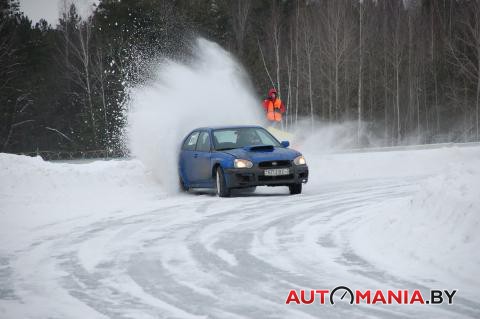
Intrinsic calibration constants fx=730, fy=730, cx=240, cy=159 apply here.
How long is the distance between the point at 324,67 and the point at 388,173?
1434 inches

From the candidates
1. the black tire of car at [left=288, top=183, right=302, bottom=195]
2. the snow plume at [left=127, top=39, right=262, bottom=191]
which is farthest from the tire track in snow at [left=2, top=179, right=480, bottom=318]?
the snow plume at [left=127, top=39, right=262, bottom=191]

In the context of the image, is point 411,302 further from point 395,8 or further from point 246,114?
point 395,8

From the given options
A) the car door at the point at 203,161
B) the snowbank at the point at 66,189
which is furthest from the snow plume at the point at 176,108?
the car door at the point at 203,161

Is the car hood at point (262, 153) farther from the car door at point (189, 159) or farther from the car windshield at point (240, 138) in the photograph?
the car door at point (189, 159)

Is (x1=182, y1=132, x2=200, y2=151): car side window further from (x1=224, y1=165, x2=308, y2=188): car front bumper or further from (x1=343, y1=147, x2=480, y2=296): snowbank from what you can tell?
(x1=343, y1=147, x2=480, y2=296): snowbank

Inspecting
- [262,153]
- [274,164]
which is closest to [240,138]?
[262,153]

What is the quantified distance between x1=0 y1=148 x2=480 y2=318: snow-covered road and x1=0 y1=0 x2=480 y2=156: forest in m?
34.1

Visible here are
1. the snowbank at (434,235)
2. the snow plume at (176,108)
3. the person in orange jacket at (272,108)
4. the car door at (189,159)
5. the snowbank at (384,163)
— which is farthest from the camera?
the person in orange jacket at (272,108)

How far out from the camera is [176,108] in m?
20.5

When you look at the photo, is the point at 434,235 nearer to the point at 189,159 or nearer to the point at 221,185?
the point at 221,185

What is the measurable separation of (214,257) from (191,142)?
920cm

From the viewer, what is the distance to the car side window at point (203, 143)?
617 inches

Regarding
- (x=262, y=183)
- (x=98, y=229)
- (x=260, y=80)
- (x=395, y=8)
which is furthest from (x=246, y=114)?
(x=395, y=8)

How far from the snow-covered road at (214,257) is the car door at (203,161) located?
0.92 metres
